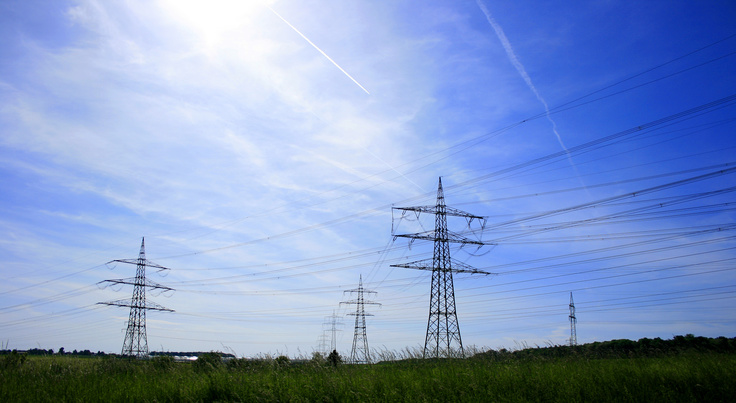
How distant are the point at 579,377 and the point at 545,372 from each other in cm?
98

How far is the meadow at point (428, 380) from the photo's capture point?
11.8m

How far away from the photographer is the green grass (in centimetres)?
1170

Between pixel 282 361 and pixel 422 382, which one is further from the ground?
pixel 422 382

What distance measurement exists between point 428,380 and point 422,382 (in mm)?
190

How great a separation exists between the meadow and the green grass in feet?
0.09

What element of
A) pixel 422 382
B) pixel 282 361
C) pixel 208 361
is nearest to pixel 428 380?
pixel 422 382

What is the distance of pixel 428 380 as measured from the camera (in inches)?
534

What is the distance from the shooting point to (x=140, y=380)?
17812 millimetres

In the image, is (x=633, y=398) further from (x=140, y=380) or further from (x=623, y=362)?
(x=140, y=380)

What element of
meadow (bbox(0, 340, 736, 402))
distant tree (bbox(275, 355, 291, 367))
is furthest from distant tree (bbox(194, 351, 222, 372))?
distant tree (bbox(275, 355, 291, 367))

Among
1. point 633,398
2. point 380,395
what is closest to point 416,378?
point 380,395

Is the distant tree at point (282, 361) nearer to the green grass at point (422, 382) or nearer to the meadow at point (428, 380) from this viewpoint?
the meadow at point (428, 380)

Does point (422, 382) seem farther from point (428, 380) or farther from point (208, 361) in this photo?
point (208, 361)

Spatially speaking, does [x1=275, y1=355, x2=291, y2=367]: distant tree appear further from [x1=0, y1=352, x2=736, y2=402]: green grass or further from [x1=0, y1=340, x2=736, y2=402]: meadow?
[x1=0, y1=352, x2=736, y2=402]: green grass
